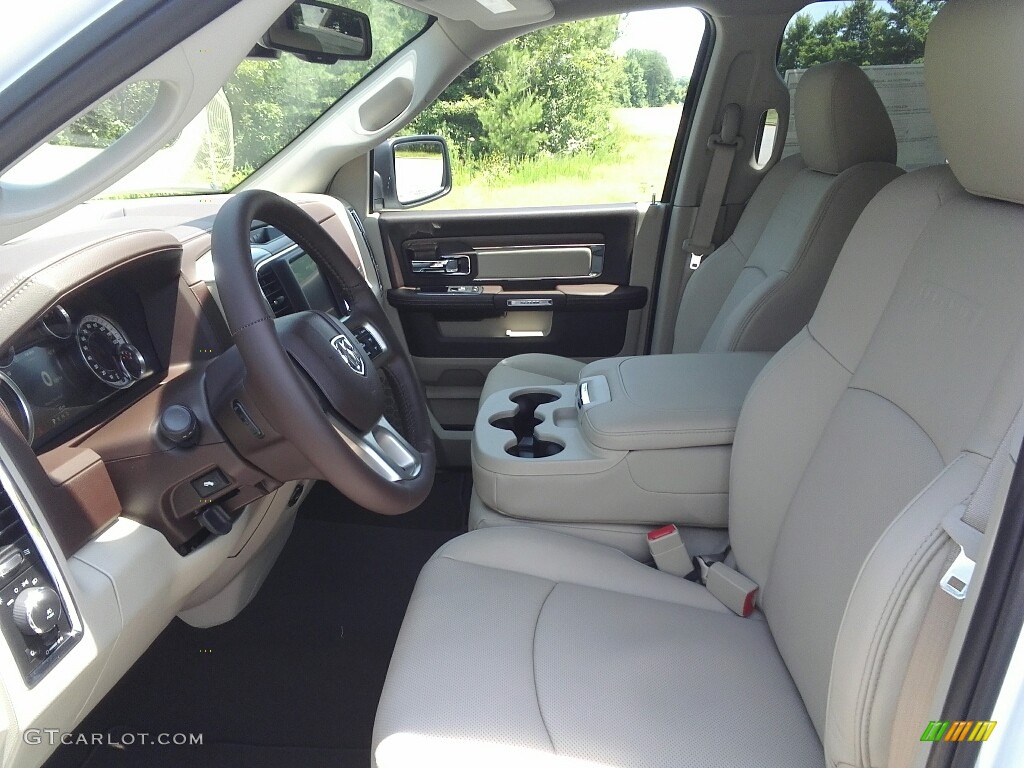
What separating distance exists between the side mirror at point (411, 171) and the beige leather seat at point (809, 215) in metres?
0.80

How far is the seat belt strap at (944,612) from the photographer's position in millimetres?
857

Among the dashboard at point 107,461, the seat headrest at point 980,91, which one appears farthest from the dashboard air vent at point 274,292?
the seat headrest at point 980,91

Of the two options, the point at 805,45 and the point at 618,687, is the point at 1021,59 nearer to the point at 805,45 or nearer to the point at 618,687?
the point at 618,687

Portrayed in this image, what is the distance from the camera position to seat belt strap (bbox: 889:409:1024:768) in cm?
86

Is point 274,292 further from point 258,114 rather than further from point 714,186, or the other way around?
point 714,186

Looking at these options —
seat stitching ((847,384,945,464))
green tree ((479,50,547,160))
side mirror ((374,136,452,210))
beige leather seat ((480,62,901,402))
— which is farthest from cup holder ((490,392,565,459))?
green tree ((479,50,547,160))

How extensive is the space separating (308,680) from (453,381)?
122 cm

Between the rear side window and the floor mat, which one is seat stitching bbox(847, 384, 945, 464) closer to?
the rear side window

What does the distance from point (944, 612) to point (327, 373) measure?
2.74ft

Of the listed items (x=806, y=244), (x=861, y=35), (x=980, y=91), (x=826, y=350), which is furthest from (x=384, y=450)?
(x=861, y=35)

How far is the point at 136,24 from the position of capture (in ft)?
2.57

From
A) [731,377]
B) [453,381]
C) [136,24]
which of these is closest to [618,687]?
[731,377]

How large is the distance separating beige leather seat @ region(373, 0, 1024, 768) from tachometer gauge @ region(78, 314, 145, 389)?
60cm

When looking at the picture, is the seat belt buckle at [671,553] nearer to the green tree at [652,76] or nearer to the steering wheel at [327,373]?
the steering wheel at [327,373]
